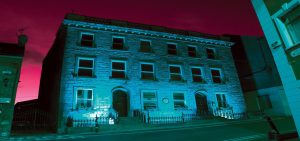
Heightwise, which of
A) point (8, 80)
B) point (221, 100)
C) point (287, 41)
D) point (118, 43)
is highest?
point (118, 43)

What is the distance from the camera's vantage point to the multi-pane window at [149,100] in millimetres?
20094

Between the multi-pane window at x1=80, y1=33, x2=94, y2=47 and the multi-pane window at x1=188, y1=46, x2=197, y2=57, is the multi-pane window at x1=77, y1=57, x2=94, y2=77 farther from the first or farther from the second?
the multi-pane window at x1=188, y1=46, x2=197, y2=57

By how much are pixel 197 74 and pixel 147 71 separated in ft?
21.3

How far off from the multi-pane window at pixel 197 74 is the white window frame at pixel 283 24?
15633mm

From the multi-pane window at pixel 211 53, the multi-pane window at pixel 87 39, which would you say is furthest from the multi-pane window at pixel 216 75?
the multi-pane window at pixel 87 39

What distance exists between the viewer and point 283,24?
7922 millimetres

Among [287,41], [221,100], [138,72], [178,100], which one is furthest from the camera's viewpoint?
[221,100]

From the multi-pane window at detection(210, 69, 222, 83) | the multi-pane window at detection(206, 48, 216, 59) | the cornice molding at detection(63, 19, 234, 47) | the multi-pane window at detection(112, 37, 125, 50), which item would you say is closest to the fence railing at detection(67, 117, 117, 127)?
the multi-pane window at detection(112, 37, 125, 50)

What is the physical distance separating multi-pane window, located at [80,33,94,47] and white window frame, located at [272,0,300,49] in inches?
650

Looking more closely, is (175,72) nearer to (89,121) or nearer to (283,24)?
(89,121)

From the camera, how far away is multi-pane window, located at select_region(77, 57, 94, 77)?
1885cm

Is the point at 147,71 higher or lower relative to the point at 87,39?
lower

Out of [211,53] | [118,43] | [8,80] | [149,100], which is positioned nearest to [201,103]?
[149,100]

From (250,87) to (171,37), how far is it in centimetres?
1556
